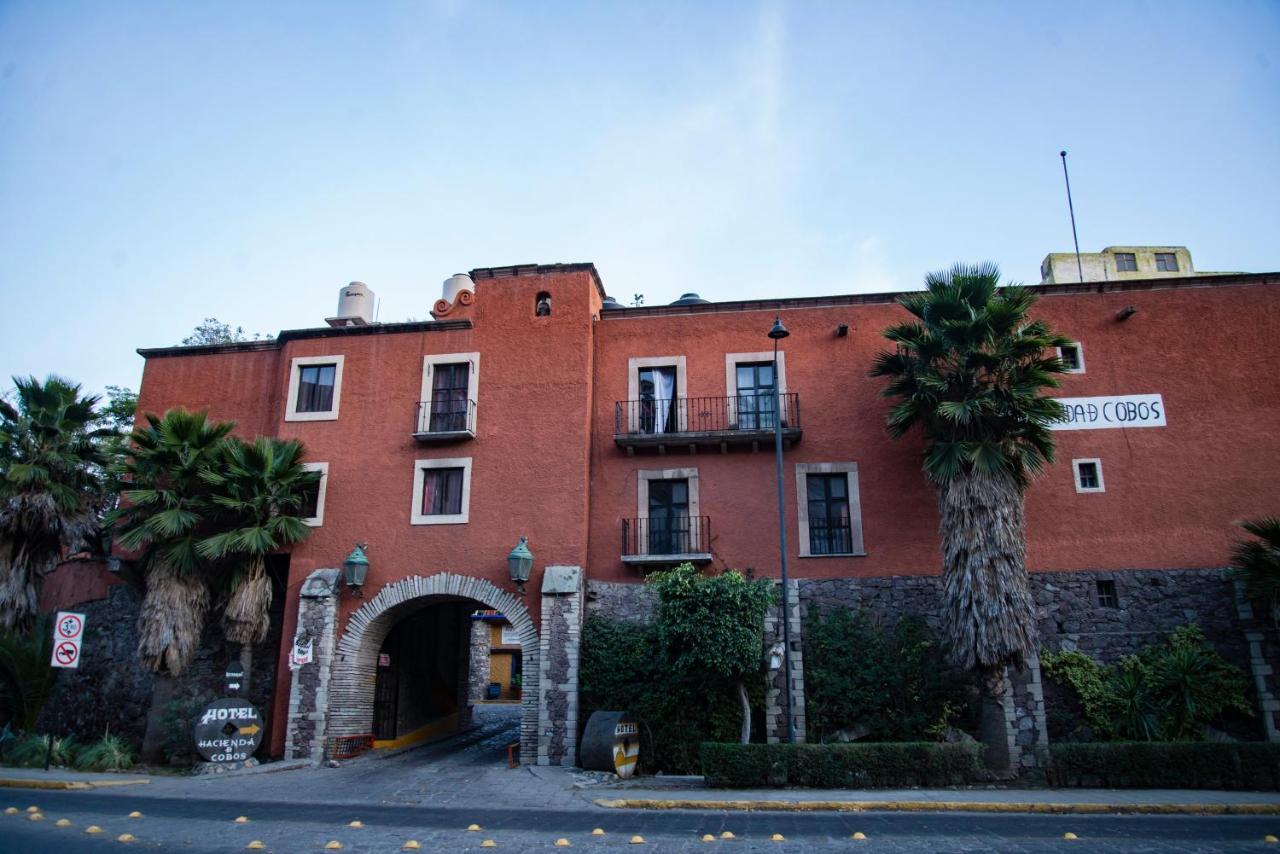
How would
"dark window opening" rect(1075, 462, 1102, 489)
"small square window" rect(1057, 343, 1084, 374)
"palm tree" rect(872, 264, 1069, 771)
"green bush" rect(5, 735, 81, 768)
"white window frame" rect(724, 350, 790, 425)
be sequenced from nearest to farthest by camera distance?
"palm tree" rect(872, 264, 1069, 771) → "green bush" rect(5, 735, 81, 768) → "dark window opening" rect(1075, 462, 1102, 489) → "small square window" rect(1057, 343, 1084, 374) → "white window frame" rect(724, 350, 790, 425)

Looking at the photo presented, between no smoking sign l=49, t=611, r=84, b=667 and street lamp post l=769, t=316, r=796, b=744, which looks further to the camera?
street lamp post l=769, t=316, r=796, b=744

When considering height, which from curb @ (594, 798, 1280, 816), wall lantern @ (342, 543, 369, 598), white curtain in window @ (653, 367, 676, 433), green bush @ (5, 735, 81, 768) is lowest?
curb @ (594, 798, 1280, 816)

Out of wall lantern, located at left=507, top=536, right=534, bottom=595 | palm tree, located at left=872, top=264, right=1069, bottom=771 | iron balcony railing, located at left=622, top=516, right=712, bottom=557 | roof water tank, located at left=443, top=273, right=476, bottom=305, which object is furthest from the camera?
roof water tank, located at left=443, top=273, right=476, bottom=305

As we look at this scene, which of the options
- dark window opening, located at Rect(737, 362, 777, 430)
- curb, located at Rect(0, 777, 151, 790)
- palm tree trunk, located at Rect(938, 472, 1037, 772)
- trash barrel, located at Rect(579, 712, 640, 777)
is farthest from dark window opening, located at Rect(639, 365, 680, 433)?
curb, located at Rect(0, 777, 151, 790)

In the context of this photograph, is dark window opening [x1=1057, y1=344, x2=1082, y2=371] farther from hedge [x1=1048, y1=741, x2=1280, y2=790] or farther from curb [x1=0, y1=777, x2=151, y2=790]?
curb [x1=0, y1=777, x2=151, y2=790]

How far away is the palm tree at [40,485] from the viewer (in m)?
19.3

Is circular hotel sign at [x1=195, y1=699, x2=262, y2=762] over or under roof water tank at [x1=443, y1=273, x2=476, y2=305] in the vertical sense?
under

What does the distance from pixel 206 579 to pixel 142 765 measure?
395 centimetres

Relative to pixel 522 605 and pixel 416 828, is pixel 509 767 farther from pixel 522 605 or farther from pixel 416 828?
pixel 416 828

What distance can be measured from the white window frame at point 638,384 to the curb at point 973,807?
929 cm

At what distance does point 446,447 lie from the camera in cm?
2027

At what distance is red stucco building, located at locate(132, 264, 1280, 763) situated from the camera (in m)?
18.4

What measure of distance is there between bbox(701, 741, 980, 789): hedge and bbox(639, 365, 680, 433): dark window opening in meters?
8.00

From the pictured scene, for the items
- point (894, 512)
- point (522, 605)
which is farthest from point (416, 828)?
point (894, 512)
